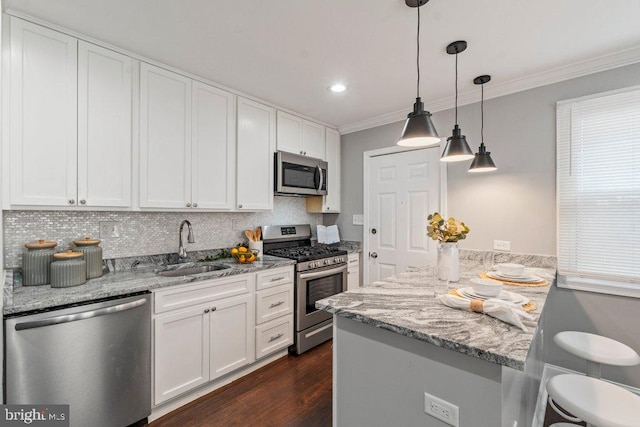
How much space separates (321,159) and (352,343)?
Answer: 2636 mm

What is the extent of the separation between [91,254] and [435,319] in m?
2.15

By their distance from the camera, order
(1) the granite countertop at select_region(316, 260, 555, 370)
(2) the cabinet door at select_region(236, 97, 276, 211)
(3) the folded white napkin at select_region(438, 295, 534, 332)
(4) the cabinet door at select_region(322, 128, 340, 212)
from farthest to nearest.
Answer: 1. (4) the cabinet door at select_region(322, 128, 340, 212)
2. (2) the cabinet door at select_region(236, 97, 276, 211)
3. (3) the folded white napkin at select_region(438, 295, 534, 332)
4. (1) the granite countertop at select_region(316, 260, 555, 370)

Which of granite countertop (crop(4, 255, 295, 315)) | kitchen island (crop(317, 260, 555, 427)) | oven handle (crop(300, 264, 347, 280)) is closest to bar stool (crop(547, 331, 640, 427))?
kitchen island (crop(317, 260, 555, 427))

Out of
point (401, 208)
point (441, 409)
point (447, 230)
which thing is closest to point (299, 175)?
point (401, 208)

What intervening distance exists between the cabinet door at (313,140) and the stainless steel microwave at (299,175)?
0.31 feet

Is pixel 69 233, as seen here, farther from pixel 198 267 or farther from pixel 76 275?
pixel 198 267

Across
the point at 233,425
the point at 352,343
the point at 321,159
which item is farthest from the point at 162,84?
the point at 233,425

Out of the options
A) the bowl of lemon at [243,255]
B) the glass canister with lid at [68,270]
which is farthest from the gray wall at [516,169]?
the glass canister with lid at [68,270]

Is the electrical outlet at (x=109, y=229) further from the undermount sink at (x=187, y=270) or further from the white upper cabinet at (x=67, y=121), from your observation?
the undermount sink at (x=187, y=270)

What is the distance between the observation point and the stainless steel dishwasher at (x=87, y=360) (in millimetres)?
1447

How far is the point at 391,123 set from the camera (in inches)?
138

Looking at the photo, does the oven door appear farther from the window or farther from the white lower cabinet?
the window

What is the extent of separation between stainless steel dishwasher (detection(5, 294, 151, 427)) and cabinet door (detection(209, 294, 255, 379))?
1.52 feet

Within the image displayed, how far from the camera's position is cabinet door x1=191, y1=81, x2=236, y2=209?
8.14 feet
